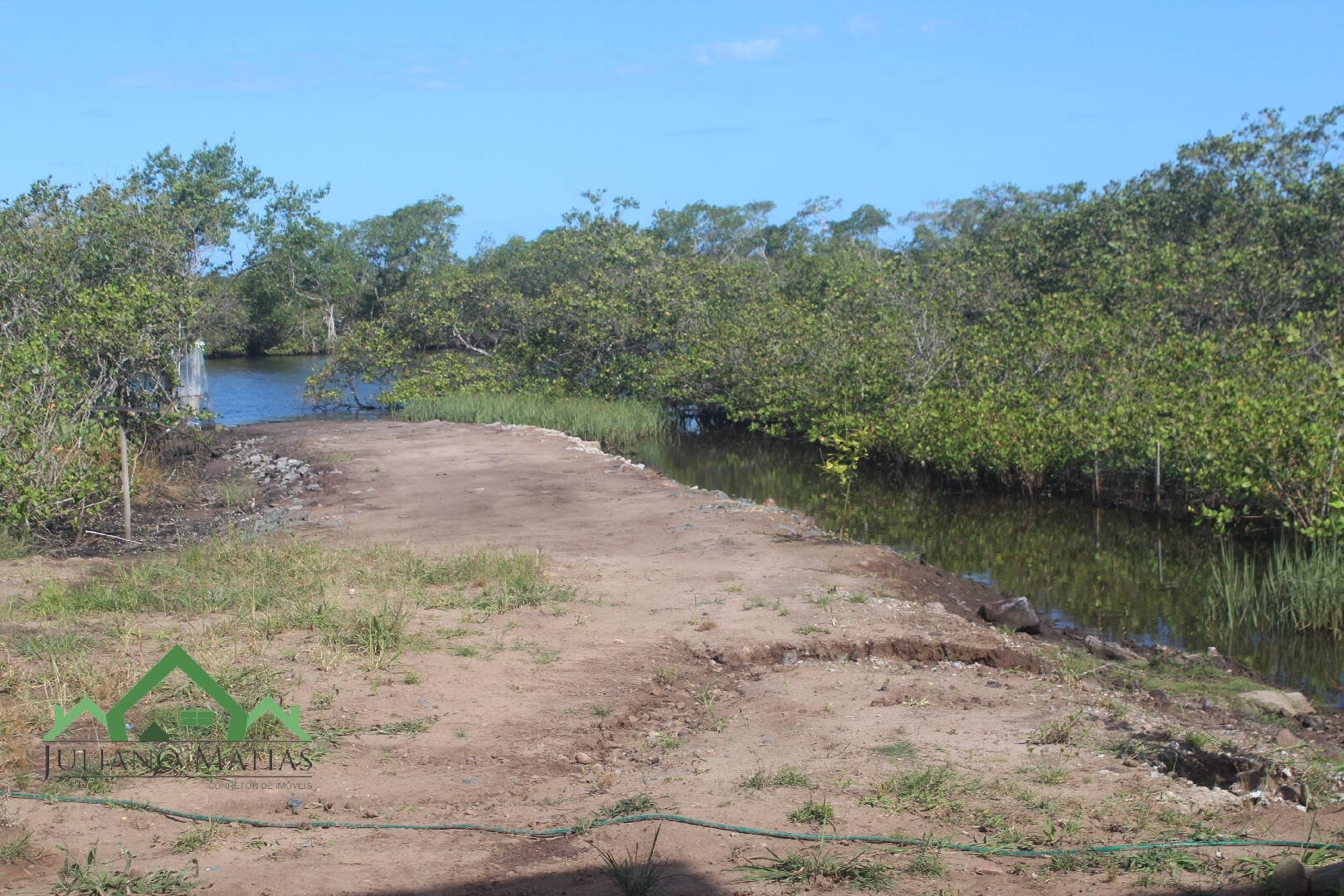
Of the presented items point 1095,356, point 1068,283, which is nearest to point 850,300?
point 1068,283

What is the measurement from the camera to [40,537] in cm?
1005

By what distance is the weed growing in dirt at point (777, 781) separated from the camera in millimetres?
4723

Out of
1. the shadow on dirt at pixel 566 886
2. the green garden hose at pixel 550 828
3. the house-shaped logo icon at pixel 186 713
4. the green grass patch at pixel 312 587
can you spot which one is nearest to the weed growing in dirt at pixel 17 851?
the green garden hose at pixel 550 828

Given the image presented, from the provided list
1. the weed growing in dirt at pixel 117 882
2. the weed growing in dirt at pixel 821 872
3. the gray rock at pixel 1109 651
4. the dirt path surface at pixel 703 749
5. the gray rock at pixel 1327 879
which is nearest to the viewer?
the gray rock at pixel 1327 879

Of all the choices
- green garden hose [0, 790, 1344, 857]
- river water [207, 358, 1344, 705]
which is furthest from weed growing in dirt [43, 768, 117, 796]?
river water [207, 358, 1344, 705]

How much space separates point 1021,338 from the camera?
1622 centimetres

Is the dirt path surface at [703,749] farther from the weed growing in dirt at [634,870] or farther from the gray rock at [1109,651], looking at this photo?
the gray rock at [1109,651]

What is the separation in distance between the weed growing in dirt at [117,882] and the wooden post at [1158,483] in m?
10.4

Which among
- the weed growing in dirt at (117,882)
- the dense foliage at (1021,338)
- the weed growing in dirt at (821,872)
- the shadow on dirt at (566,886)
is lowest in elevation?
the shadow on dirt at (566,886)

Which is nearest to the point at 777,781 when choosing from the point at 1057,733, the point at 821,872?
the point at 821,872

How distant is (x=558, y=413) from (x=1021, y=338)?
32.2 feet

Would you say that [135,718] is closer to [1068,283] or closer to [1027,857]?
[1027,857]

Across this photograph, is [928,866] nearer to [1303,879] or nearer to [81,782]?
[1303,879]

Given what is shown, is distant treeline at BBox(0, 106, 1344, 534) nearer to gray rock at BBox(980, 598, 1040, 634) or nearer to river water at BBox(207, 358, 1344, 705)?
river water at BBox(207, 358, 1344, 705)
